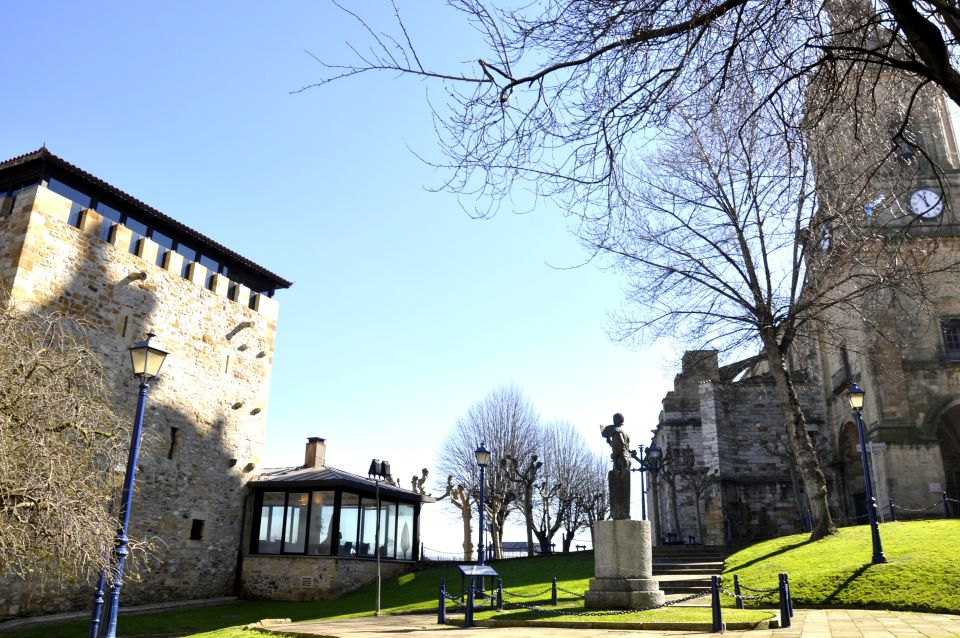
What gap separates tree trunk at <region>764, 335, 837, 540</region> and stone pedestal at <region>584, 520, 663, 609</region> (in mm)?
7771

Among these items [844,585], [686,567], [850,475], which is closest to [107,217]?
[686,567]

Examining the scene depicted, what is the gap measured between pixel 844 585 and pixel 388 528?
53.4 feet

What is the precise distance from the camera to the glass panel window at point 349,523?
22.5m

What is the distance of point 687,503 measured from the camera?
→ 30.2 m

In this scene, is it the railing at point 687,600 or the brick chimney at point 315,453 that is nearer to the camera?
the railing at point 687,600

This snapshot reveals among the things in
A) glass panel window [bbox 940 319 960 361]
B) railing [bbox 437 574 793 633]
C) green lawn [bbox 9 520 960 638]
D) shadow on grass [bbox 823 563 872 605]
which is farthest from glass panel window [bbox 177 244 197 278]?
glass panel window [bbox 940 319 960 361]

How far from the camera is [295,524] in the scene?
22891 millimetres

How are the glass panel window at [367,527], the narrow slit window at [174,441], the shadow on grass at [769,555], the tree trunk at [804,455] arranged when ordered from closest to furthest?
1. the shadow on grass at [769,555]
2. the tree trunk at [804,455]
3. the narrow slit window at [174,441]
4. the glass panel window at [367,527]

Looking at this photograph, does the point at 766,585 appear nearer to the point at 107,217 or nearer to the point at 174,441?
the point at 174,441

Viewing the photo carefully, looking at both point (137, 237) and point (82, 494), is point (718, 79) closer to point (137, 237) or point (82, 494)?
point (82, 494)

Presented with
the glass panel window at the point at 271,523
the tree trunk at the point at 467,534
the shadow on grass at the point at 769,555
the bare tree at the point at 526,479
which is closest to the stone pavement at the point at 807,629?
the shadow on grass at the point at 769,555

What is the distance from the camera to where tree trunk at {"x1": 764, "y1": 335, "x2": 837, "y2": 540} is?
1697cm

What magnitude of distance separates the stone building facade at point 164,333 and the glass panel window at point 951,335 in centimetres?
2483

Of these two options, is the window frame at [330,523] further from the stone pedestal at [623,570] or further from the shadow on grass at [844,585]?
the shadow on grass at [844,585]
